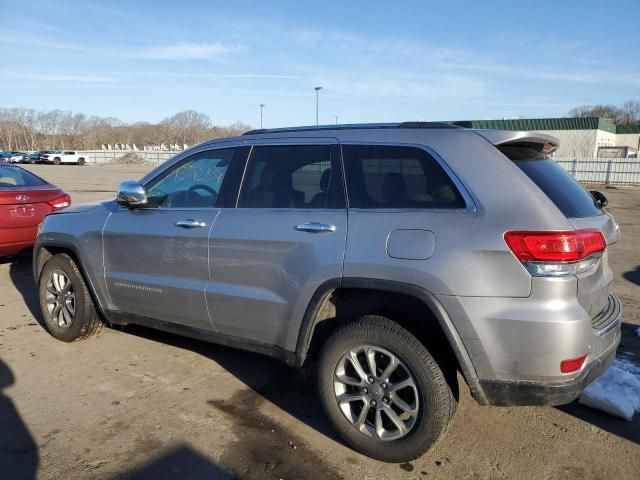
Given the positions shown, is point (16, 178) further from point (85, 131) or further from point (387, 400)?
point (85, 131)

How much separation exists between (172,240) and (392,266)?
178cm

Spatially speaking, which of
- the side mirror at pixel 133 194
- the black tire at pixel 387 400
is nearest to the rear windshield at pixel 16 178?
the side mirror at pixel 133 194

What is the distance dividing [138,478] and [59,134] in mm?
141265

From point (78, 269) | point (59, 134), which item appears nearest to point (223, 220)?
point (78, 269)

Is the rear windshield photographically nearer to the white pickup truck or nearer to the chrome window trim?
the chrome window trim

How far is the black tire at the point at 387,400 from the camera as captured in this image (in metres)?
2.72

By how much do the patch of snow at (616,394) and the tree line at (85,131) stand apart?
113480 millimetres

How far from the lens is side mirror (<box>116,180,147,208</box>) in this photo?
3.91 m

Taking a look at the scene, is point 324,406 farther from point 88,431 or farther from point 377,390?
point 88,431

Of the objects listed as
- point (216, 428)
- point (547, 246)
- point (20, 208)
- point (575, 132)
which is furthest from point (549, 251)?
point (575, 132)

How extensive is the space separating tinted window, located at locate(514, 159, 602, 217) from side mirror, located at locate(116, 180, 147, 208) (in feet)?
8.76

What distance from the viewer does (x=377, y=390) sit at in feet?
9.57

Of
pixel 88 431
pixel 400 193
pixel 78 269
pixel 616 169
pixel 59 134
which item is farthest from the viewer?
pixel 59 134

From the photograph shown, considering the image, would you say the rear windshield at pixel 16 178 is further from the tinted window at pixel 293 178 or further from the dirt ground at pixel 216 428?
the tinted window at pixel 293 178
